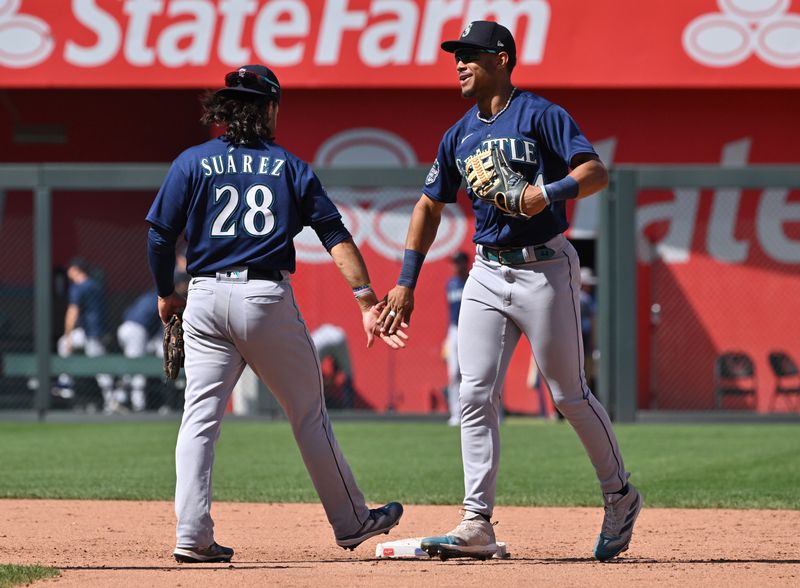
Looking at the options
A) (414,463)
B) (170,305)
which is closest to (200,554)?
(170,305)

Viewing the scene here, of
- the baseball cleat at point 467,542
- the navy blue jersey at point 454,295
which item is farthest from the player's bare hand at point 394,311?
the navy blue jersey at point 454,295

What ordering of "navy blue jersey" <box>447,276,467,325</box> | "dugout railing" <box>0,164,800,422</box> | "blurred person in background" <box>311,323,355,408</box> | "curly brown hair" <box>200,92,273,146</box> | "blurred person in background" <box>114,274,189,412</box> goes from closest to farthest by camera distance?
"curly brown hair" <box>200,92,273,146</box>
"navy blue jersey" <box>447,276,467,325</box>
"dugout railing" <box>0,164,800,422</box>
"blurred person in background" <box>114,274,189,412</box>
"blurred person in background" <box>311,323,355,408</box>

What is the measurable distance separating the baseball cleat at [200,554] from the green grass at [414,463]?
2.62 metres

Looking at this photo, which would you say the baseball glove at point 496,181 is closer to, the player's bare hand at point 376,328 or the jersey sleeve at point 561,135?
the jersey sleeve at point 561,135

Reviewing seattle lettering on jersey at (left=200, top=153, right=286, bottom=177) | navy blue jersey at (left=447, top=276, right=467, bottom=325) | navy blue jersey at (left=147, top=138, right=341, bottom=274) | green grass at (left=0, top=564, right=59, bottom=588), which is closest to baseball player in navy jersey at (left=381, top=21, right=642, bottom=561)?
navy blue jersey at (left=147, top=138, right=341, bottom=274)

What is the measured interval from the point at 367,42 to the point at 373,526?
1062 centimetres

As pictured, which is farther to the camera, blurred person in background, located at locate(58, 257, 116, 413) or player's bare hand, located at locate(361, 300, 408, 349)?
blurred person in background, located at locate(58, 257, 116, 413)

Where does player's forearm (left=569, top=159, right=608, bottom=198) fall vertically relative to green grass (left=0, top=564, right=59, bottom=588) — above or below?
above

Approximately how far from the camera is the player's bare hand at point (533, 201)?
5.02 metres

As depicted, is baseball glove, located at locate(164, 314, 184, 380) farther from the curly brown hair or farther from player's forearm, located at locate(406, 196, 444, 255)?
player's forearm, located at locate(406, 196, 444, 255)

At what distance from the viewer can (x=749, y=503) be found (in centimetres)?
773

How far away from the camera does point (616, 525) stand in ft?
17.7

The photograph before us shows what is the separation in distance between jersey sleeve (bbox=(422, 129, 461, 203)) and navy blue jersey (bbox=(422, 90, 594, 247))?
3.2 inches

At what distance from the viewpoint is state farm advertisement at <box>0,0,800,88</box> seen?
1518cm
